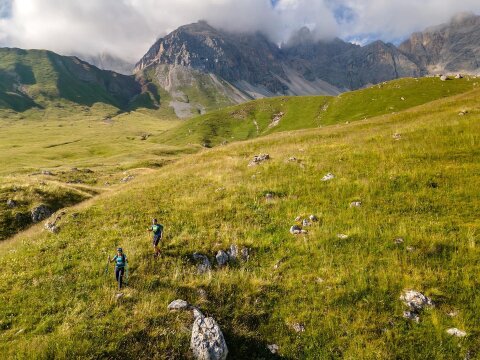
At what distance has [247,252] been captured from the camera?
1536 centimetres

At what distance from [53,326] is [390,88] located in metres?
132

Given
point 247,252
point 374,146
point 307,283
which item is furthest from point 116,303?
point 374,146

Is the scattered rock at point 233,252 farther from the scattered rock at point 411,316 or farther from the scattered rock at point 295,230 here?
the scattered rock at point 411,316

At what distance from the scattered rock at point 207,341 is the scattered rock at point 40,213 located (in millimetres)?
25265

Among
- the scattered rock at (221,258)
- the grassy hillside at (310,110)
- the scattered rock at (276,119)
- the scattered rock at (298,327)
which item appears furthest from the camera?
the scattered rock at (276,119)

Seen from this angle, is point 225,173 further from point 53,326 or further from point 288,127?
point 288,127

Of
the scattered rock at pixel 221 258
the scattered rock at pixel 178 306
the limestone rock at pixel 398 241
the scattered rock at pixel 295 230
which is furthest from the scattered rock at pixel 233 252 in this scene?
the limestone rock at pixel 398 241

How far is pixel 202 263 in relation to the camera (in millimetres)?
14828

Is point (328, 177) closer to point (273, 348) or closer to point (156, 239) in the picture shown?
point (156, 239)

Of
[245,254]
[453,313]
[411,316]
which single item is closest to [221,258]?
[245,254]

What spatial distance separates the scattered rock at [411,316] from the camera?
1089 cm

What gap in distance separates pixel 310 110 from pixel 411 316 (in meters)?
139

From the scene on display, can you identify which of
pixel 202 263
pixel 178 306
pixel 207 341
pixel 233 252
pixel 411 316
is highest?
pixel 233 252

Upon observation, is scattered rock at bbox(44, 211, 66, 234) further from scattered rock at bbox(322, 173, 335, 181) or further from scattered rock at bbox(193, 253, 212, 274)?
scattered rock at bbox(322, 173, 335, 181)
